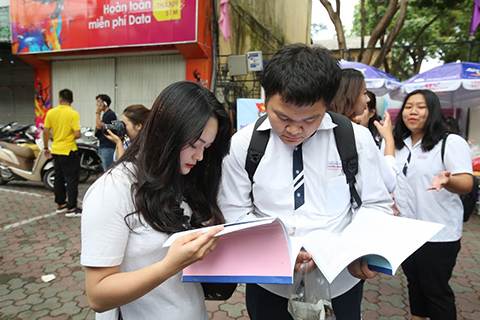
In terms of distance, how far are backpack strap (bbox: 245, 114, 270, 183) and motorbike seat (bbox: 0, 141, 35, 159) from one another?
6548 millimetres

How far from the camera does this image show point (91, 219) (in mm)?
1019

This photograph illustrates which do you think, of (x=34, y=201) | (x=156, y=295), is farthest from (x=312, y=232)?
(x=34, y=201)

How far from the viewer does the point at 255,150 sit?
4.58ft

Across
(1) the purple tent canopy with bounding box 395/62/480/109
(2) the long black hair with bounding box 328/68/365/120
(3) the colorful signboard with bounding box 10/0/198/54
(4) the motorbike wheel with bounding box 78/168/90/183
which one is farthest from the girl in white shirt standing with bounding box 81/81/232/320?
(4) the motorbike wheel with bounding box 78/168/90/183

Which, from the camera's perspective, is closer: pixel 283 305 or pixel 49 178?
pixel 283 305

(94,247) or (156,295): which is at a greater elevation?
(94,247)

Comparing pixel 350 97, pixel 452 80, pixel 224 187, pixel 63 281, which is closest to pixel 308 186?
pixel 224 187

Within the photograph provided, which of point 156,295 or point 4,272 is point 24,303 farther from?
point 156,295

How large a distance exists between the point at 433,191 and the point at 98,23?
25.7ft

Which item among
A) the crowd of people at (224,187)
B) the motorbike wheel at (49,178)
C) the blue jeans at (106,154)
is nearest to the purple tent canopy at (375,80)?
the crowd of people at (224,187)

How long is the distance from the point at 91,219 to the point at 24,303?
2.47 m

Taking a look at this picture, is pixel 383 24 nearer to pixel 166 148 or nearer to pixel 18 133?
pixel 166 148

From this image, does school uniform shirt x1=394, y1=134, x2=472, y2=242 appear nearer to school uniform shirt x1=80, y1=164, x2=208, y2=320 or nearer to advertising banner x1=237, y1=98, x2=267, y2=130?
school uniform shirt x1=80, y1=164, x2=208, y2=320

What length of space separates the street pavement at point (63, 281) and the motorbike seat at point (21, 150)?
1.77 meters
